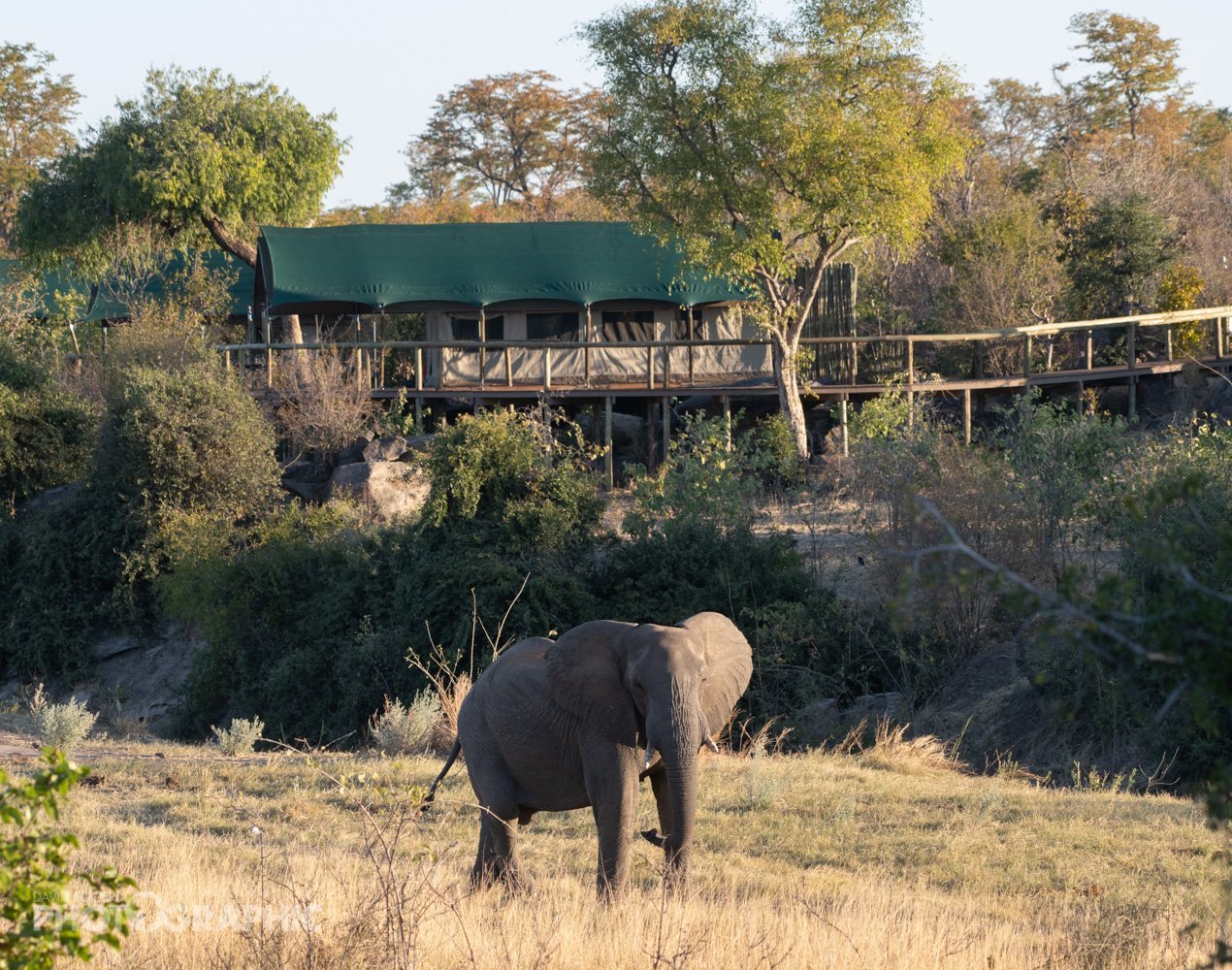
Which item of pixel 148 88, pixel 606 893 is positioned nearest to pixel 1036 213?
pixel 148 88

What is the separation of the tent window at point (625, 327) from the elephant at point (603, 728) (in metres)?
24.1

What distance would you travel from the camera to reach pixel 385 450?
25.0m

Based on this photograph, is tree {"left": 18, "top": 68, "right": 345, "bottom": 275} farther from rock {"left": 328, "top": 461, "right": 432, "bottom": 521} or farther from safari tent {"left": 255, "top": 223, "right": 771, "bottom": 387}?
rock {"left": 328, "top": 461, "right": 432, "bottom": 521}

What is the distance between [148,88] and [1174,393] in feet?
84.5

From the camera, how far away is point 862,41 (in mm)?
22797

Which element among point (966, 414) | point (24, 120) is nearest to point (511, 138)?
point (24, 120)

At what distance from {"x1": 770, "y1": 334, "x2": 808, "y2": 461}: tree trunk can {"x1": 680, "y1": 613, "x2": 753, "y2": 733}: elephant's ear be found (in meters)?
17.5

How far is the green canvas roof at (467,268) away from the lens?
30516 millimetres

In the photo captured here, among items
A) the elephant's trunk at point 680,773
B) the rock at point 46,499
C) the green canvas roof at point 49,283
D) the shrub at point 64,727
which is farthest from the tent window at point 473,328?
the elephant's trunk at point 680,773

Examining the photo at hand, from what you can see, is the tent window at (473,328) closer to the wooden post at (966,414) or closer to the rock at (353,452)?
the rock at (353,452)

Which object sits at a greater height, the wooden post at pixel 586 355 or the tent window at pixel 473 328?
the tent window at pixel 473 328

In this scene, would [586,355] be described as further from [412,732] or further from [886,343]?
[412,732]

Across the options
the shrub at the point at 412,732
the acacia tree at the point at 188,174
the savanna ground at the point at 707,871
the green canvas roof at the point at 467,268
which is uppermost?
the acacia tree at the point at 188,174

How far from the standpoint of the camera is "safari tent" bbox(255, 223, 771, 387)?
30.5 metres
